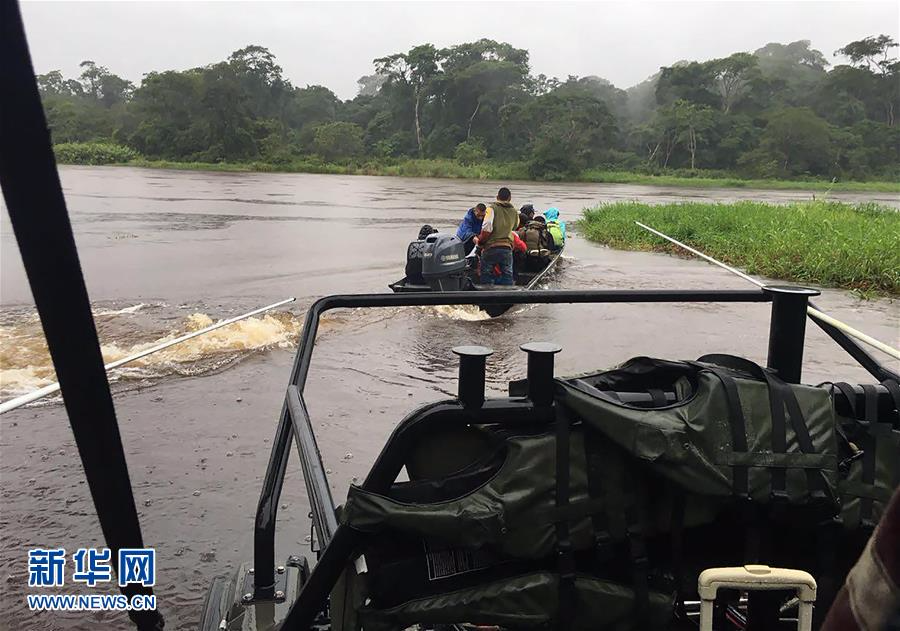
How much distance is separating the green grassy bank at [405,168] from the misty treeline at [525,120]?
1.29m

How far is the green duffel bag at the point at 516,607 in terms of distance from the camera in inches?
54.6

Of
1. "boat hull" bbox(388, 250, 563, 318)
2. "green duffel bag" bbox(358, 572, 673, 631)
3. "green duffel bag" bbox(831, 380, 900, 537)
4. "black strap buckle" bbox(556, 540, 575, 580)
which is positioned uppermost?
"green duffel bag" bbox(831, 380, 900, 537)

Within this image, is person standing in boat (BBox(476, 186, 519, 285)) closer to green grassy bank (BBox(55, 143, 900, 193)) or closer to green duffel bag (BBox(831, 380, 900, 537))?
green duffel bag (BBox(831, 380, 900, 537))

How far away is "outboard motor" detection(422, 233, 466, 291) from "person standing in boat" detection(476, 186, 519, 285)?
0.85m

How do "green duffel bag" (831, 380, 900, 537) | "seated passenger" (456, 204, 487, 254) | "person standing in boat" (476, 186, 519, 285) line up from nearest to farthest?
"green duffel bag" (831, 380, 900, 537), "person standing in boat" (476, 186, 519, 285), "seated passenger" (456, 204, 487, 254)

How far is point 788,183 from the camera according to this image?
51.6 metres

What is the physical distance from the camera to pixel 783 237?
13773 millimetres

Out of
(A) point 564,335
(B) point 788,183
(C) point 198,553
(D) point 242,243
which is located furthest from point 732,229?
(B) point 788,183

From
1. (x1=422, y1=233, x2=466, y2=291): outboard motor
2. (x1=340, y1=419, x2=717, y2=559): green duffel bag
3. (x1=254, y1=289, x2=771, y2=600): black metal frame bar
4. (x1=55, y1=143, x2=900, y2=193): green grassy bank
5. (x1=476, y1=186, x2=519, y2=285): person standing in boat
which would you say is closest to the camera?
(x1=340, y1=419, x2=717, y2=559): green duffel bag

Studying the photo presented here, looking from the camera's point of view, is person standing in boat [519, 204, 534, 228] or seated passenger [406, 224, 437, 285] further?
person standing in boat [519, 204, 534, 228]

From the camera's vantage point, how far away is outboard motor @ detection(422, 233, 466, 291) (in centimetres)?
784

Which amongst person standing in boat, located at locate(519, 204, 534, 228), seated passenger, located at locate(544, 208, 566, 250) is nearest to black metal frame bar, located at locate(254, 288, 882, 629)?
person standing in boat, located at locate(519, 204, 534, 228)

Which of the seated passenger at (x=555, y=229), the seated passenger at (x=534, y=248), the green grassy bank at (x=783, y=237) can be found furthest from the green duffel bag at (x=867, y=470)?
the green grassy bank at (x=783, y=237)

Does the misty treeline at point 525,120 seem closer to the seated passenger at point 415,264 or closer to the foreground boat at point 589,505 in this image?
the seated passenger at point 415,264
